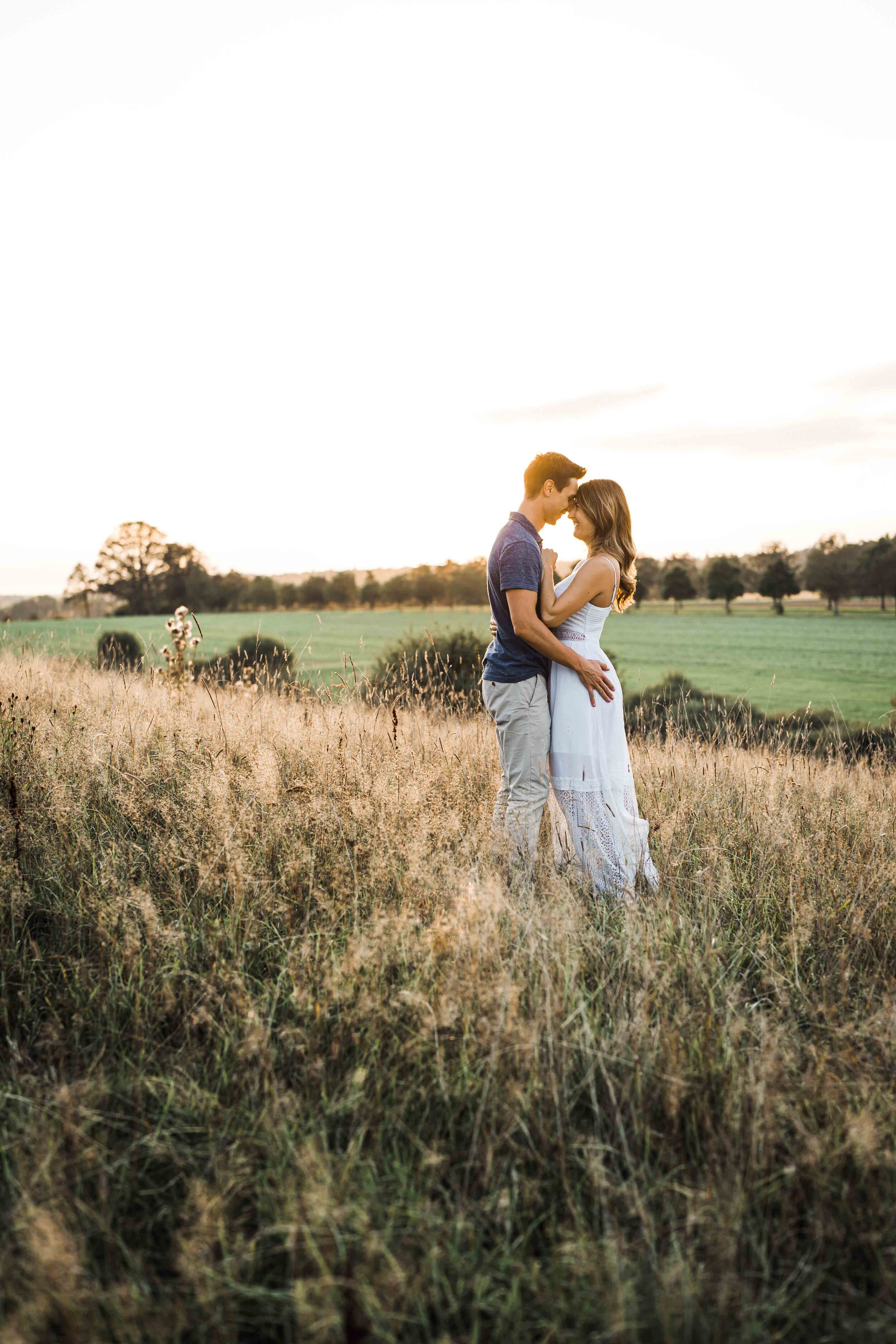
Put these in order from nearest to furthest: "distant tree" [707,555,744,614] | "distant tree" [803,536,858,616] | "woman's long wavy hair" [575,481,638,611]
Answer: "woman's long wavy hair" [575,481,638,611]
"distant tree" [803,536,858,616]
"distant tree" [707,555,744,614]

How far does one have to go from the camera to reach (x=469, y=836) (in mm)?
3998

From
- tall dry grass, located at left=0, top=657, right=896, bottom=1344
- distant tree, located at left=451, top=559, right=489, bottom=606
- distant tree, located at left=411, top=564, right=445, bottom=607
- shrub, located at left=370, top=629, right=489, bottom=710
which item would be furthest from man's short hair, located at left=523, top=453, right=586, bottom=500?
distant tree, located at left=411, top=564, right=445, bottom=607

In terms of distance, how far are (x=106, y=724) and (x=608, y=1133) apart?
473 cm

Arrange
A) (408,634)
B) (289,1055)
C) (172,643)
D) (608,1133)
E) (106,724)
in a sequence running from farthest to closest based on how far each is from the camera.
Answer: (408,634) < (172,643) < (106,724) < (289,1055) < (608,1133)

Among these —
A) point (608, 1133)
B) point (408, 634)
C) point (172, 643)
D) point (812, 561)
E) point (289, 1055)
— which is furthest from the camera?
point (812, 561)

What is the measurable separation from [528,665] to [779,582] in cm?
9535

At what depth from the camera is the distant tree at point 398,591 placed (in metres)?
63.5

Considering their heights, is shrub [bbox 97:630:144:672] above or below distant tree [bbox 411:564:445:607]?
below

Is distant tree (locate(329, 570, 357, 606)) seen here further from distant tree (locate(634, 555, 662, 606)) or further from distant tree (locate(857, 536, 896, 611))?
distant tree (locate(857, 536, 896, 611))

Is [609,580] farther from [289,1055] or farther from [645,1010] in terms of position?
[289,1055]

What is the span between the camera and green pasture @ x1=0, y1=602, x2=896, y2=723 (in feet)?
54.7

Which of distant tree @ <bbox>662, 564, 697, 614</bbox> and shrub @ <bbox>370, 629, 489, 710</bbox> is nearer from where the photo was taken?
shrub @ <bbox>370, 629, 489, 710</bbox>

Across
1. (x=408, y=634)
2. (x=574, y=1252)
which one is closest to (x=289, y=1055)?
(x=574, y=1252)

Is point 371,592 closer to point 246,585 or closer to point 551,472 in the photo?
point 246,585
